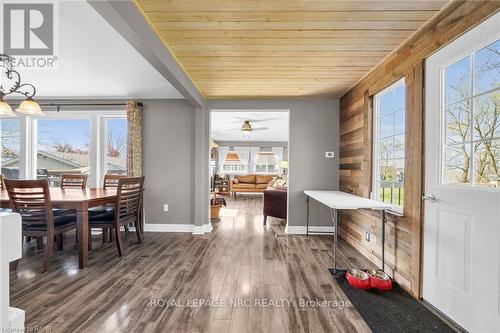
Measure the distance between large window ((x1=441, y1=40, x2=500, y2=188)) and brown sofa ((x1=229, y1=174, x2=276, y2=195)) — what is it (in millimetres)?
7213

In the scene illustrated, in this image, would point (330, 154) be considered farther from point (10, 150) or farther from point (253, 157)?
point (253, 157)

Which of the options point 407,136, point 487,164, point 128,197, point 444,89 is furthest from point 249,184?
point 487,164

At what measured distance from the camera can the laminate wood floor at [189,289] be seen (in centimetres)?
170

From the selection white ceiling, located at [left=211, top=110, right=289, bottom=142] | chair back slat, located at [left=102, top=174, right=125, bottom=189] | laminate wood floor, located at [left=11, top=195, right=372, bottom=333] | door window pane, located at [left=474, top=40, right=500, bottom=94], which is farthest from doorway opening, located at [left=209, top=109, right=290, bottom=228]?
door window pane, located at [left=474, top=40, right=500, bottom=94]

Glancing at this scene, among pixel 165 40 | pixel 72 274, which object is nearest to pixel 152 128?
pixel 165 40

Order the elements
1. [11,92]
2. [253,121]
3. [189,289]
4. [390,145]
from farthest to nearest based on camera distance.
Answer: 1. [253,121]
2. [390,145]
3. [11,92]
4. [189,289]

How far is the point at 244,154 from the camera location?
10.5 m

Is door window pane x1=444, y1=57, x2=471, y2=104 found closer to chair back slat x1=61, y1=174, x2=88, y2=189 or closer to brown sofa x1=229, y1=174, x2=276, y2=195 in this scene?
chair back slat x1=61, y1=174, x2=88, y2=189

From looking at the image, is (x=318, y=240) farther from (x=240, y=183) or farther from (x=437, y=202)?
(x=240, y=183)

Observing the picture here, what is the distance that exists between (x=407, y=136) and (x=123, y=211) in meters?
3.37

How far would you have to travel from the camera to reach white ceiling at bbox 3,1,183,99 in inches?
77.6

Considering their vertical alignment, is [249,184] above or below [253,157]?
below

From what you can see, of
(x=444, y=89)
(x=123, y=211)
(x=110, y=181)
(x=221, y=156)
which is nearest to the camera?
(x=444, y=89)

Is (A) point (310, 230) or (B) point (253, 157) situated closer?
(A) point (310, 230)
